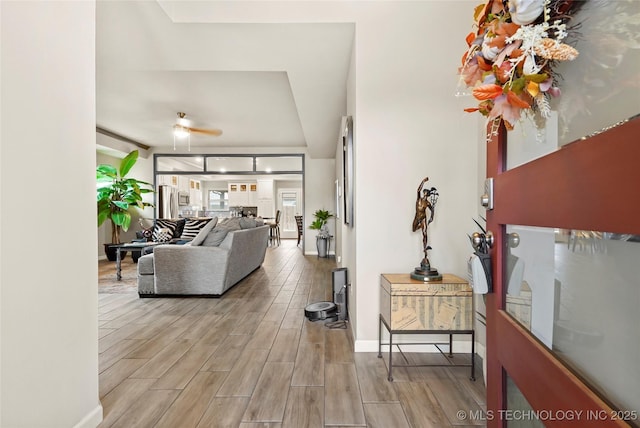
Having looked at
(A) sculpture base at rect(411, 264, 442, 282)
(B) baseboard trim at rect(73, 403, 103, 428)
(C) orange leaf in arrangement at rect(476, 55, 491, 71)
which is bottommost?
(B) baseboard trim at rect(73, 403, 103, 428)

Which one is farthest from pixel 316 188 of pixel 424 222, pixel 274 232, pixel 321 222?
pixel 424 222

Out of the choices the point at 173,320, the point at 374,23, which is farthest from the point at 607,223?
the point at 173,320

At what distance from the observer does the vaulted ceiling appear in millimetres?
2492

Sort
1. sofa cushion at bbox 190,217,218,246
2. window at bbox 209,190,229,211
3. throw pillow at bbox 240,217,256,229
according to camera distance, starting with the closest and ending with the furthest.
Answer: sofa cushion at bbox 190,217,218,246 → throw pillow at bbox 240,217,256,229 → window at bbox 209,190,229,211

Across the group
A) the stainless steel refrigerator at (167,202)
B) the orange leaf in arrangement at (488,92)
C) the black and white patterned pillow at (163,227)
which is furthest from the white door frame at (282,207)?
the orange leaf in arrangement at (488,92)

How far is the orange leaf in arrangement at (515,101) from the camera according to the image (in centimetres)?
73

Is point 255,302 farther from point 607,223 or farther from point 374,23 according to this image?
point 607,223

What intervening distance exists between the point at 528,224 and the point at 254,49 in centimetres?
268

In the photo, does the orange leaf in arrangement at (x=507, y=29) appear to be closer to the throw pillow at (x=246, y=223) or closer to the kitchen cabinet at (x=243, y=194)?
the throw pillow at (x=246, y=223)

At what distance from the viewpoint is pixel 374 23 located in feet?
7.75

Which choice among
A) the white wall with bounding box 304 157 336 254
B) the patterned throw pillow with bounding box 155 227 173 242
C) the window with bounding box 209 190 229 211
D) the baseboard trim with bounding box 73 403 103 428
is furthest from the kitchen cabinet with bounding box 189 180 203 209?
the baseboard trim with bounding box 73 403 103 428

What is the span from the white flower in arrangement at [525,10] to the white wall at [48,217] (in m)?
1.53

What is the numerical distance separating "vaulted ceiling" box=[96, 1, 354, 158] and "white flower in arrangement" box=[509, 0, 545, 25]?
6.36ft

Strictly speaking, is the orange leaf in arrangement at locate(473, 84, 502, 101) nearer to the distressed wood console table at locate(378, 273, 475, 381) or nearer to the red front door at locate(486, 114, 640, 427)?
the red front door at locate(486, 114, 640, 427)
